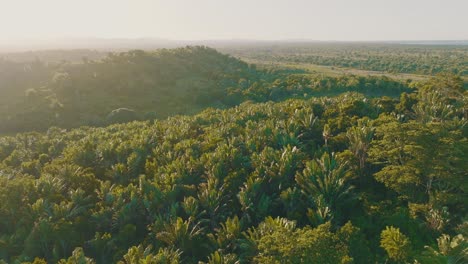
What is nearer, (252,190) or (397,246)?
(397,246)

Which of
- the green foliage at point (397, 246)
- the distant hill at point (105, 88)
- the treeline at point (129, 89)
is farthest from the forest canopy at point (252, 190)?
the distant hill at point (105, 88)

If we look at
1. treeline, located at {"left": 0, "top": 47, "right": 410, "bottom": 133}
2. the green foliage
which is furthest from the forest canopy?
treeline, located at {"left": 0, "top": 47, "right": 410, "bottom": 133}

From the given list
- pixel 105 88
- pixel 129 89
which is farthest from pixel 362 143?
pixel 105 88

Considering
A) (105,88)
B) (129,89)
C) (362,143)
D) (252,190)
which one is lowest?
(129,89)

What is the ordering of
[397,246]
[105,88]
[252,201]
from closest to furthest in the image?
[397,246] → [252,201] → [105,88]

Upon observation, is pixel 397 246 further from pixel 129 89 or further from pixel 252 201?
pixel 129 89

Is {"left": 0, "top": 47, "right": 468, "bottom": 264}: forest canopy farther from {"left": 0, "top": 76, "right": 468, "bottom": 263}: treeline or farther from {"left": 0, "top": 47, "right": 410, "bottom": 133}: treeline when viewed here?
{"left": 0, "top": 47, "right": 410, "bottom": 133}: treeline

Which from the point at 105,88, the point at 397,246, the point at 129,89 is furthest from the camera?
the point at 129,89
